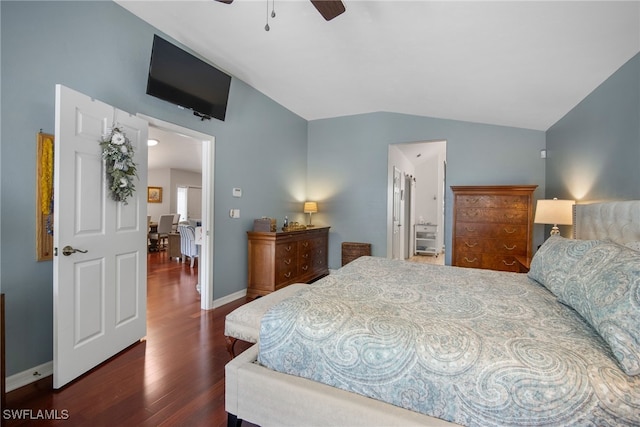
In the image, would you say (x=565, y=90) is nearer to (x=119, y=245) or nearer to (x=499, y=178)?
(x=499, y=178)

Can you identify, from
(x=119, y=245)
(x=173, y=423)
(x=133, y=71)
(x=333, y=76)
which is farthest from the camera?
(x=333, y=76)

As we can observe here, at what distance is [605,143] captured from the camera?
7.81 ft

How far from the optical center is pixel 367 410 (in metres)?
1.09

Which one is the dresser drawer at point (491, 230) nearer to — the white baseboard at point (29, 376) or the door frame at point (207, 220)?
the door frame at point (207, 220)

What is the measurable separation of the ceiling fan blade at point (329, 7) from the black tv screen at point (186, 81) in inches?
58.1

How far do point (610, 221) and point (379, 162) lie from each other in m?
3.17

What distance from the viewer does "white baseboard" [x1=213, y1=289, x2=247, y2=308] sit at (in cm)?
339

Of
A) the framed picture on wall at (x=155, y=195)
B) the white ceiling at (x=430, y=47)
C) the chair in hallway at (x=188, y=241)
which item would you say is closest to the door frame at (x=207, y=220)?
the white ceiling at (x=430, y=47)

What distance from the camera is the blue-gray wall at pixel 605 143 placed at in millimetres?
2020

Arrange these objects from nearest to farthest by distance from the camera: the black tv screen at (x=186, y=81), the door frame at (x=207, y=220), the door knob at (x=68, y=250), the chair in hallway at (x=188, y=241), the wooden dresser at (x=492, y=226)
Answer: the door knob at (x=68, y=250) < the black tv screen at (x=186, y=81) < the door frame at (x=207, y=220) < the wooden dresser at (x=492, y=226) < the chair in hallway at (x=188, y=241)

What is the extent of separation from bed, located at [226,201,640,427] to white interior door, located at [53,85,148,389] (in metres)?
1.38

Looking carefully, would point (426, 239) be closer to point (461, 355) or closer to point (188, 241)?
point (188, 241)

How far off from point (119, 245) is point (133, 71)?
5.00 feet

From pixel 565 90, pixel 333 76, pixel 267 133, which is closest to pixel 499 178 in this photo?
Answer: pixel 565 90
